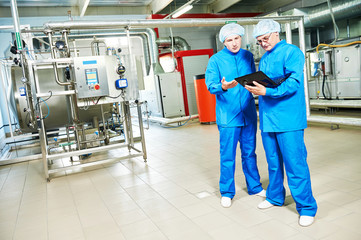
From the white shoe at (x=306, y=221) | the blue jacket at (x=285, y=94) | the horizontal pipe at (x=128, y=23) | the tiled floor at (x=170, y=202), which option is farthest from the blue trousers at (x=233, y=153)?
the horizontal pipe at (x=128, y=23)

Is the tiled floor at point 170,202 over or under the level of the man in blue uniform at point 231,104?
under

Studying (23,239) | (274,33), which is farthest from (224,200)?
(23,239)

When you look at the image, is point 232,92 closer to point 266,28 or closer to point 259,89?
point 259,89

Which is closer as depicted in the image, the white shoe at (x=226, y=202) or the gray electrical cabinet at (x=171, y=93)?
the white shoe at (x=226, y=202)

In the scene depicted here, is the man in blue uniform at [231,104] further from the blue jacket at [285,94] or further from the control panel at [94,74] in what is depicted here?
the control panel at [94,74]

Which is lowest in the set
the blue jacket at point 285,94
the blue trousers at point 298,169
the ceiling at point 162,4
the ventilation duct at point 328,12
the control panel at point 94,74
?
the blue trousers at point 298,169

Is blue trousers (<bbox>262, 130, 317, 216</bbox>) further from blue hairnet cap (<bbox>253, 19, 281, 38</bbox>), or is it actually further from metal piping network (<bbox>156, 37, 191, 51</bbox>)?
metal piping network (<bbox>156, 37, 191, 51</bbox>)

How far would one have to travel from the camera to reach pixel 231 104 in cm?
246

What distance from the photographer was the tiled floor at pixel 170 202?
84.5 inches

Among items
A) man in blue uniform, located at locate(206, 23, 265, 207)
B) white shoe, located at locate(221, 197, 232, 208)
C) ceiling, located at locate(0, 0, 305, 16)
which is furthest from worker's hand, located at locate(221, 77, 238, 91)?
ceiling, located at locate(0, 0, 305, 16)

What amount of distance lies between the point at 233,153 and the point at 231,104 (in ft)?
1.36

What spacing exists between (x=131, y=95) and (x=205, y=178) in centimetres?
162

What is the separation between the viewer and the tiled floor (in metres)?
2.15

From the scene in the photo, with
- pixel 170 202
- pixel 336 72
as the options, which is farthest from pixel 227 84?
pixel 336 72
